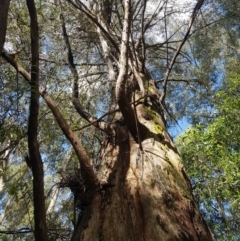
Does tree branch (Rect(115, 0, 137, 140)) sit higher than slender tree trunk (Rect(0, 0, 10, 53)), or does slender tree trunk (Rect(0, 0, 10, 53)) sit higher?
tree branch (Rect(115, 0, 137, 140))

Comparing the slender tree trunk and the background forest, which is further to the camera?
the background forest

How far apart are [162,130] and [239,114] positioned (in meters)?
1.86

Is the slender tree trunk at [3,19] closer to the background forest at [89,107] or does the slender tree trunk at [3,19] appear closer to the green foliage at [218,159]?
the background forest at [89,107]

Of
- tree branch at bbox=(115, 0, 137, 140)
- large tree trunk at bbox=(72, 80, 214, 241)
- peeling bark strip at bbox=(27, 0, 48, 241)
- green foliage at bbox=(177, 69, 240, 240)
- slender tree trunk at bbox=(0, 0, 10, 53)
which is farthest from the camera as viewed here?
green foliage at bbox=(177, 69, 240, 240)

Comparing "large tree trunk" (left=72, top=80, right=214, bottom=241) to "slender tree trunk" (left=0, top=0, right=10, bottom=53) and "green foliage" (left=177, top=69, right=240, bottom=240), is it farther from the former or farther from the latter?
"green foliage" (left=177, top=69, right=240, bottom=240)

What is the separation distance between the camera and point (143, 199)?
2.24 m

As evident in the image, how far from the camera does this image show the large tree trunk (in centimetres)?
201

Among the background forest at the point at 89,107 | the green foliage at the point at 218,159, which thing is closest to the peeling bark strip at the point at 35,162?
the background forest at the point at 89,107

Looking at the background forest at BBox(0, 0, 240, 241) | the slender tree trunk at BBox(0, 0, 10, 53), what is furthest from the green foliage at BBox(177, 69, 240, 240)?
the slender tree trunk at BBox(0, 0, 10, 53)

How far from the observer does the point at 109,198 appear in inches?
90.2

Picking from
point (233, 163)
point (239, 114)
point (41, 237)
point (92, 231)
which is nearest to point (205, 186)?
point (233, 163)

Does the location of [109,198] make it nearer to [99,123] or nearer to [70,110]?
[99,123]

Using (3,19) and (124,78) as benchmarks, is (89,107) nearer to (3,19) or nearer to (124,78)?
(124,78)

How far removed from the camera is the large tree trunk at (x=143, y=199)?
201cm
